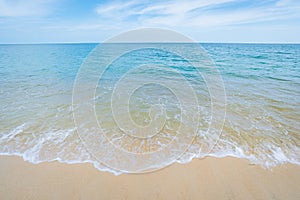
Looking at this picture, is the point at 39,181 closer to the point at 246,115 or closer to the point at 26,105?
the point at 26,105

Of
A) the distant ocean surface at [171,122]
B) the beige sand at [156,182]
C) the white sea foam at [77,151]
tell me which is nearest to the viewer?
the beige sand at [156,182]

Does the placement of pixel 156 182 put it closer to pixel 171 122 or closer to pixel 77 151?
pixel 77 151

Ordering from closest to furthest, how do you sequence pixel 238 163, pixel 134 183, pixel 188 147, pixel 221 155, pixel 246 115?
pixel 134 183 → pixel 238 163 → pixel 221 155 → pixel 188 147 → pixel 246 115

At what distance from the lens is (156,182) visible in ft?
10.2

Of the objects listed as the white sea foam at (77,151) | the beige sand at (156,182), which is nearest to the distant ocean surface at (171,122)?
the white sea foam at (77,151)

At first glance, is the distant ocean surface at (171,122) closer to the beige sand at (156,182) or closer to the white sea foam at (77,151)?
the white sea foam at (77,151)

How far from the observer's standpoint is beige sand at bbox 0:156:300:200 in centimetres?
286

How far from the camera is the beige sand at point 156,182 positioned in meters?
2.86

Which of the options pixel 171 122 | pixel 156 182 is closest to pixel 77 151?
pixel 156 182

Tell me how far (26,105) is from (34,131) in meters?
2.77

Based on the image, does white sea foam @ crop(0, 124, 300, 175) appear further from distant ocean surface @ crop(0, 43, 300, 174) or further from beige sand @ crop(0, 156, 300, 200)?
beige sand @ crop(0, 156, 300, 200)

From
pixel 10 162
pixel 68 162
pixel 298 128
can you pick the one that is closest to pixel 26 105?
pixel 10 162

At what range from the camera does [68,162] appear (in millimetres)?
3615

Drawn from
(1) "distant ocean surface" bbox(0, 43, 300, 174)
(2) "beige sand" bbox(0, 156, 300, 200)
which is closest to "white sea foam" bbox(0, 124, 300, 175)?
(1) "distant ocean surface" bbox(0, 43, 300, 174)
